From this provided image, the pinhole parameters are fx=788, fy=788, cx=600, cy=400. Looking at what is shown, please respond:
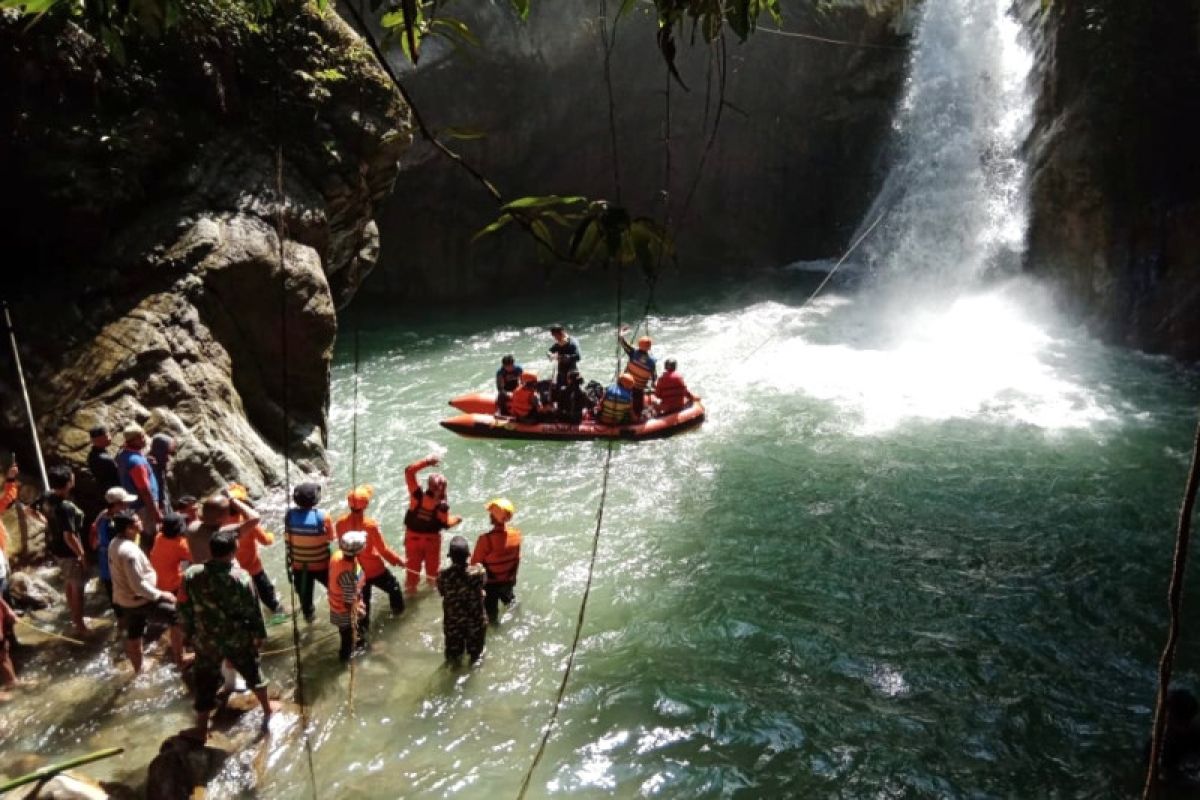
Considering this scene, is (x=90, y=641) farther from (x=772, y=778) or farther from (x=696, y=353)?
(x=696, y=353)

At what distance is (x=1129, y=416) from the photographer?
40.0 feet

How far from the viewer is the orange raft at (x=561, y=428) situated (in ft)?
38.4

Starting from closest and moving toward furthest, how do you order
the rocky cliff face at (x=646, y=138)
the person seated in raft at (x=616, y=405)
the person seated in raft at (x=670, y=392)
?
the person seated in raft at (x=616, y=405), the person seated in raft at (x=670, y=392), the rocky cliff face at (x=646, y=138)

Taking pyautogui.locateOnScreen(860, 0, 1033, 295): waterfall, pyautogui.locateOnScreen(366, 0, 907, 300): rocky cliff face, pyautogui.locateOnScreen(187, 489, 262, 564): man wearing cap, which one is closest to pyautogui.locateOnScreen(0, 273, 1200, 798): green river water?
pyautogui.locateOnScreen(187, 489, 262, 564): man wearing cap

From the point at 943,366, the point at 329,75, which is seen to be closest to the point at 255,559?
the point at 329,75

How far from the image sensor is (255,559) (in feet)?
22.0

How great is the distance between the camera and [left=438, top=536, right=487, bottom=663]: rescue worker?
623 centimetres

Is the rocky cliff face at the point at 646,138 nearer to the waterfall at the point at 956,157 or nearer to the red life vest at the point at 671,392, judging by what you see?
the waterfall at the point at 956,157

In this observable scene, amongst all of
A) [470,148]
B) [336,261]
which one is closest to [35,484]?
[336,261]

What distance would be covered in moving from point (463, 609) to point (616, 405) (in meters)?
5.45

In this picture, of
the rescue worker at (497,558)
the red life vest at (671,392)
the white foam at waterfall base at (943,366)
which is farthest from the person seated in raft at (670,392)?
the rescue worker at (497,558)

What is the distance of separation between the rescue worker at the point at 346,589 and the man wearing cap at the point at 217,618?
2.96 feet

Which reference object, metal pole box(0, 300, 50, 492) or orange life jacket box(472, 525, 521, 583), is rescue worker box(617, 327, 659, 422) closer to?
orange life jacket box(472, 525, 521, 583)

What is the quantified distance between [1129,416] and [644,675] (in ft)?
32.1
